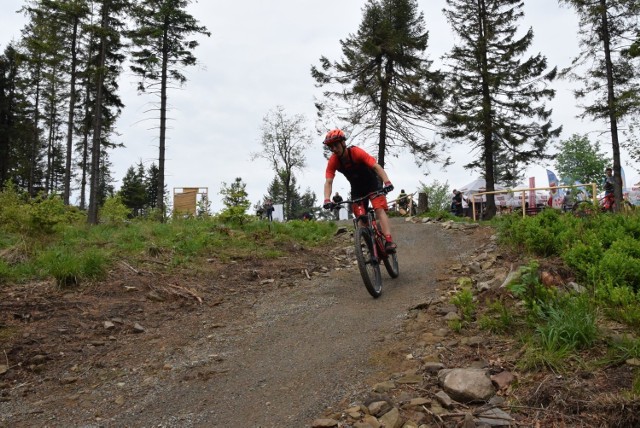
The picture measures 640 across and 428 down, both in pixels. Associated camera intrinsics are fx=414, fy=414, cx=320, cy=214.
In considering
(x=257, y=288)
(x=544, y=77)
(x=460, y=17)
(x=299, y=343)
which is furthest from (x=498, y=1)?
(x=299, y=343)

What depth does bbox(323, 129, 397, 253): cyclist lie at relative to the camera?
5.72 m

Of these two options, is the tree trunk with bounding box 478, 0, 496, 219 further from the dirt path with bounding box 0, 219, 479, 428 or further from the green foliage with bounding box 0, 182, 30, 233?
the green foliage with bounding box 0, 182, 30, 233

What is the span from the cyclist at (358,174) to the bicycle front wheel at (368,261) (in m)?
0.42

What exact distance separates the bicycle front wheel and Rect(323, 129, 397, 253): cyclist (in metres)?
0.42

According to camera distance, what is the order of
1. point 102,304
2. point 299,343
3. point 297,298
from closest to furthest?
point 299,343 → point 102,304 → point 297,298

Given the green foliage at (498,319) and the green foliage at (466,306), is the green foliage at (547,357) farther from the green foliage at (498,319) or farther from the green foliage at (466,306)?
the green foliage at (466,306)

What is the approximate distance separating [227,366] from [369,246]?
2.61 metres

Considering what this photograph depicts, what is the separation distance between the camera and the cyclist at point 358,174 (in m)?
5.72

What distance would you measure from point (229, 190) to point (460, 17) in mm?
19644

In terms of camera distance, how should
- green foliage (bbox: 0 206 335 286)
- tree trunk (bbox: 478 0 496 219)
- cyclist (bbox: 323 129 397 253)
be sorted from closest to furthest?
cyclist (bbox: 323 129 397 253)
green foliage (bbox: 0 206 335 286)
tree trunk (bbox: 478 0 496 219)

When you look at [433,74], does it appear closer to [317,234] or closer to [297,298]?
[317,234]

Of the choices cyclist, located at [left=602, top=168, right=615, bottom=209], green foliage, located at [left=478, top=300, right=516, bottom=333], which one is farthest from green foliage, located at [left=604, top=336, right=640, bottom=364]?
cyclist, located at [left=602, top=168, right=615, bottom=209]

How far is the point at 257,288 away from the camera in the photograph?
6699 millimetres

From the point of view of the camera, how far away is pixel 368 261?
5.61m
